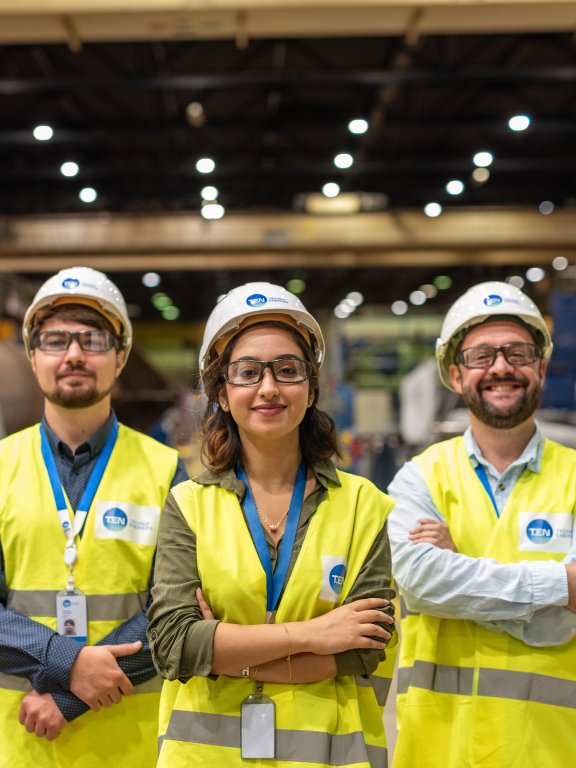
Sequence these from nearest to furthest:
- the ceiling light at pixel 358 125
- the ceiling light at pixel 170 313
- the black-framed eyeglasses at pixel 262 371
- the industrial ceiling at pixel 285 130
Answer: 1. the black-framed eyeglasses at pixel 262 371
2. the industrial ceiling at pixel 285 130
3. the ceiling light at pixel 358 125
4. the ceiling light at pixel 170 313

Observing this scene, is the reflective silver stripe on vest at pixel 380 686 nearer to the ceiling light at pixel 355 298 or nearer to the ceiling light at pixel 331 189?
the ceiling light at pixel 331 189

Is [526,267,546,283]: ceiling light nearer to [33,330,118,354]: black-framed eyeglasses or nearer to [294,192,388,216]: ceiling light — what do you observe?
[294,192,388,216]: ceiling light

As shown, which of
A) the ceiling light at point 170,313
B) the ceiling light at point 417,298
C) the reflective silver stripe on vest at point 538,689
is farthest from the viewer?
the ceiling light at point 170,313

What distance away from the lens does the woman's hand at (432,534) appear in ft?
7.88

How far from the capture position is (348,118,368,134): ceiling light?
946 cm

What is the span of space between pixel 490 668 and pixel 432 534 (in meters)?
0.43

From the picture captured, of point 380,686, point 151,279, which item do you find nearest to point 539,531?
point 380,686

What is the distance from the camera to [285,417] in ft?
6.75

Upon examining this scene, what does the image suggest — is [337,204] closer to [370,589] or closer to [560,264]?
[560,264]

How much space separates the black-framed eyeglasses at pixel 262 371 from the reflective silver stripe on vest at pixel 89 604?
849mm

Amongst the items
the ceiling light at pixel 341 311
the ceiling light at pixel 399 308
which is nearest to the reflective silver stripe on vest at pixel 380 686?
the ceiling light at pixel 341 311

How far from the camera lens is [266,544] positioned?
1994 millimetres

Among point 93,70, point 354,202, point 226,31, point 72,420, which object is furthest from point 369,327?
point 72,420

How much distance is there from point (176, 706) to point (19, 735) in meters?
0.73
